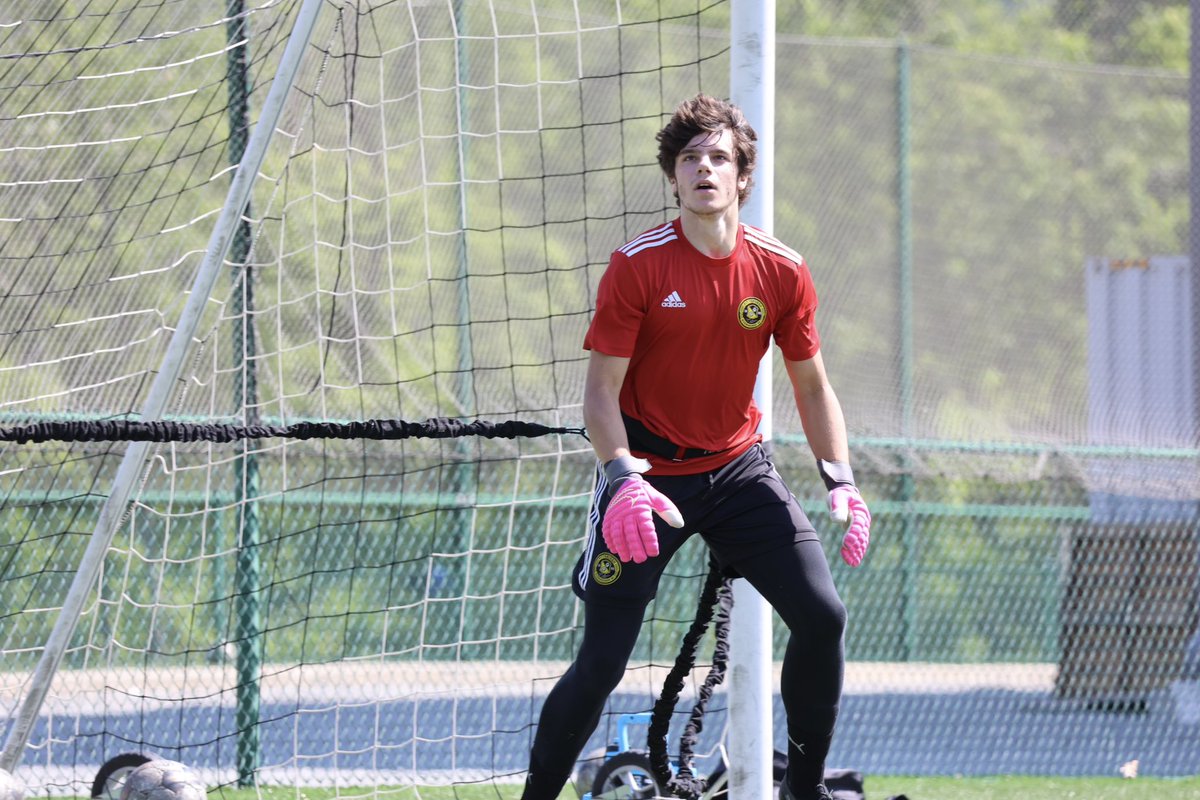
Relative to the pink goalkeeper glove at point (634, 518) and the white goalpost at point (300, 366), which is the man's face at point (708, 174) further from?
the pink goalkeeper glove at point (634, 518)

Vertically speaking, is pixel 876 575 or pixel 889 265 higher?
pixel 889 265

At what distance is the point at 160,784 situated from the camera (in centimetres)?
469

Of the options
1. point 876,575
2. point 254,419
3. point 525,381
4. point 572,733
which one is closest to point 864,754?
point 876,575

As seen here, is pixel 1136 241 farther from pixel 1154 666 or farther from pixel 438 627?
pixel 438 627

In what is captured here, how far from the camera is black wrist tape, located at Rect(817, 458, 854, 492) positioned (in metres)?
4.04

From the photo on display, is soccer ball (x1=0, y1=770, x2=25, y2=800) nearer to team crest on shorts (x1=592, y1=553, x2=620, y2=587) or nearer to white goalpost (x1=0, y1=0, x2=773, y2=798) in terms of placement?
white goalpost (x1=0, y1=0, x2=773, y2=798)

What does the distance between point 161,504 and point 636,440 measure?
4.64 m

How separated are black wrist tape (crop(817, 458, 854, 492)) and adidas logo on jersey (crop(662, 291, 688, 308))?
1.97 feet

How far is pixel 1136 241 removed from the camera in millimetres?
11000

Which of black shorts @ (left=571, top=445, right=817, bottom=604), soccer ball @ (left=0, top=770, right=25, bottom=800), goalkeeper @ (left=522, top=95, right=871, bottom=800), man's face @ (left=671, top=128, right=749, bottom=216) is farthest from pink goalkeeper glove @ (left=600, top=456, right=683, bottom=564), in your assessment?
soccer ball @ (left=0, top=770, right=25, bottom=800)

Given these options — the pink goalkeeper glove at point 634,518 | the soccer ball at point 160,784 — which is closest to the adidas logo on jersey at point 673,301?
the pink goalkeeper glove at point 634,518

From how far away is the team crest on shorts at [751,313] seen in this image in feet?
12.9

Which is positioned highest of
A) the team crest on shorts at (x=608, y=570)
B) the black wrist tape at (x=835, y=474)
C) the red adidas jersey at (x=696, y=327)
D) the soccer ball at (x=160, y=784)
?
the red adidas jersey at (x=696, y=327)

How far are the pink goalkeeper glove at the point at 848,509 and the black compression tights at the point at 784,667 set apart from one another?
83 mm
